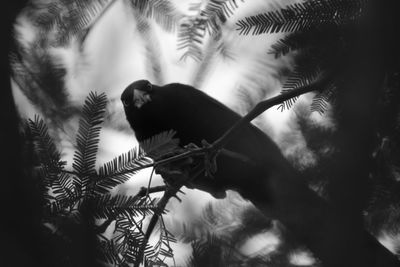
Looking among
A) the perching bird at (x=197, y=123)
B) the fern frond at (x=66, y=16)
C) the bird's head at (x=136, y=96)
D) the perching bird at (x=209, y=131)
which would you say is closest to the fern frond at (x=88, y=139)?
the fern frond at (x=66, y=16)

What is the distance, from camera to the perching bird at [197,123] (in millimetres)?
3213

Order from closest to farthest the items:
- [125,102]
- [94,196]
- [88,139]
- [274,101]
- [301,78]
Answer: [94,196]
[88,139]
[301,78]
[274,101]
[125,102]

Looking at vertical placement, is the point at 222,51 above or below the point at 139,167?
above

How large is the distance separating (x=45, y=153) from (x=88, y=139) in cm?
14

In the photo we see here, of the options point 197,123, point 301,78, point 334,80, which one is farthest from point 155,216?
point 197,123

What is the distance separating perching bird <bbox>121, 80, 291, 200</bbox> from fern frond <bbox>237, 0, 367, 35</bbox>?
1569 millimetres

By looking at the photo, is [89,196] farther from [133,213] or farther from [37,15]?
[37,15]

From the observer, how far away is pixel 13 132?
155cm

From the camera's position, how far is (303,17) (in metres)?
1.44

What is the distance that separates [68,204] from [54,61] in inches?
36.6

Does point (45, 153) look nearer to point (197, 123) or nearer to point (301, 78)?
point (301, 78)

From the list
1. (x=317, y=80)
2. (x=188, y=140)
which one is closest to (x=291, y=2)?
(x=317, y=80)

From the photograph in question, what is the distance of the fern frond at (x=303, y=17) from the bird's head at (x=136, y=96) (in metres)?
2.01

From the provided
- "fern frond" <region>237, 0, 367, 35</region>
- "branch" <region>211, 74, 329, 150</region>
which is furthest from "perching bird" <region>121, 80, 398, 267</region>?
"fern frond" <region>237, 0, 367, 35</region>
